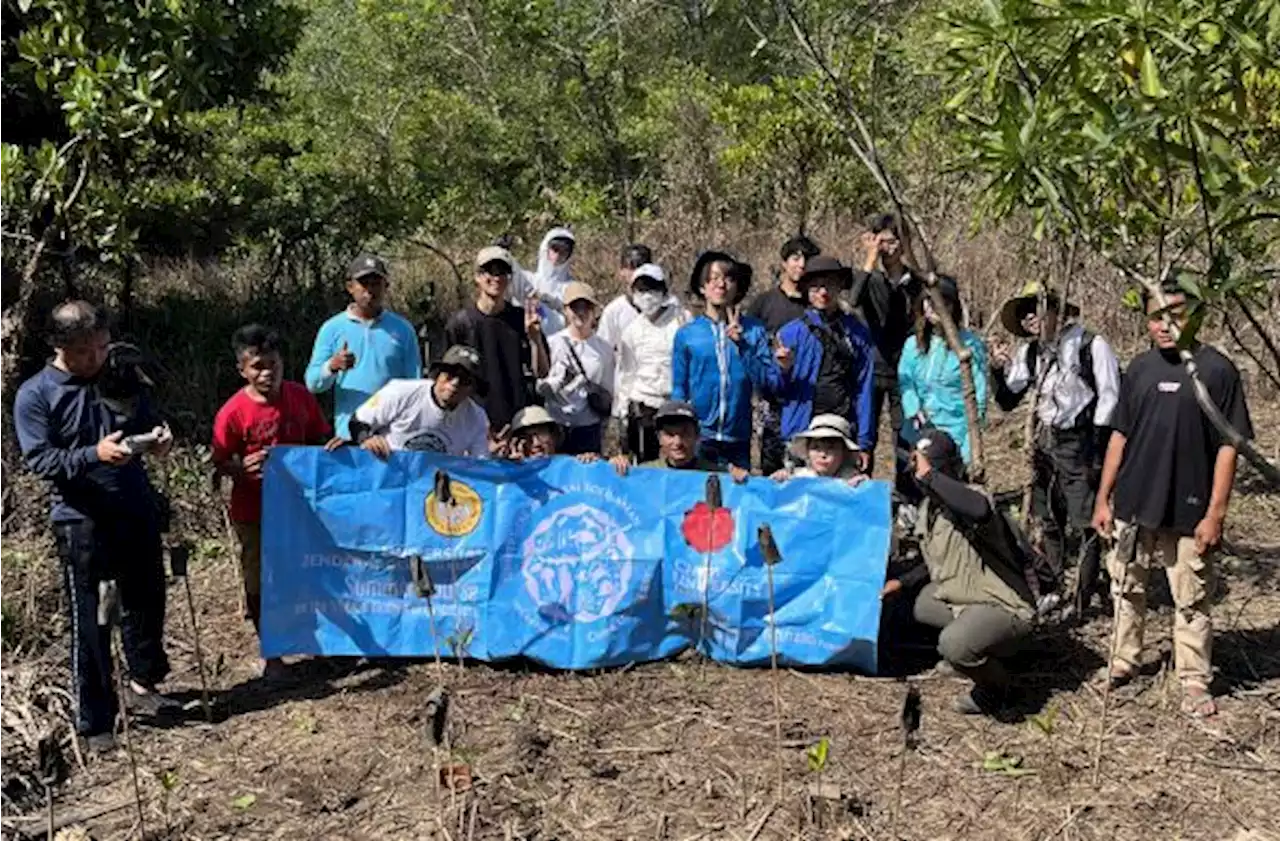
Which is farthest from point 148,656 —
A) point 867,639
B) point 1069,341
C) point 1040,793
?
point 1069,341

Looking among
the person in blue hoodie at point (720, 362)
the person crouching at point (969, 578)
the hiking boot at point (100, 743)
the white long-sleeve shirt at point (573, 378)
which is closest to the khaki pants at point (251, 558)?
the hiking boot at point (100, 743)

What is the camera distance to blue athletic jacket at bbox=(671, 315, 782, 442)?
20.5 feet

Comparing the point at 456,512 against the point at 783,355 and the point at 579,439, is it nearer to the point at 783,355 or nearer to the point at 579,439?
the point at 579,439

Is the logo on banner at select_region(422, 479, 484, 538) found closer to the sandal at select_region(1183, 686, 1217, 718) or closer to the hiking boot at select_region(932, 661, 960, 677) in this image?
the hiking boot at select_region(932, 661, 960, 677)

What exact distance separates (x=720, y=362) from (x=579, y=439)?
0.90 m

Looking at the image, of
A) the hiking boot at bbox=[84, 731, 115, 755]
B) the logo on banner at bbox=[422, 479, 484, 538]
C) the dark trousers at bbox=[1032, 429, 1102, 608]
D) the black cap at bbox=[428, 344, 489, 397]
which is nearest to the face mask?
the black cap at bbox=[428, 344, 489, 397]

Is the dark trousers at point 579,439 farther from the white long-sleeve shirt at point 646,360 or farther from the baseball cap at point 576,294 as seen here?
the baseball cap at point 576,294

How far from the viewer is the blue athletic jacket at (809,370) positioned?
6445 mm

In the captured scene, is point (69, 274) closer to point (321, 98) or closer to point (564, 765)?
point (564, 765)

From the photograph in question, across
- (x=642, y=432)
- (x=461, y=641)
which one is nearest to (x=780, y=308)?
(x=642, y=432)

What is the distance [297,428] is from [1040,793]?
3370 millimetres

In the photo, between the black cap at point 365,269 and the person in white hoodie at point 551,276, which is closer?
the black cap at point 365,269

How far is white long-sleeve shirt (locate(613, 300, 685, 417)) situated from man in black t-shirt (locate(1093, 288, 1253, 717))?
2282mm

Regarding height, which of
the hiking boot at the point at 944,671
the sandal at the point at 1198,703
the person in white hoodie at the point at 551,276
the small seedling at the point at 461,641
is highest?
the person in white hoodie at the point at 551,276
